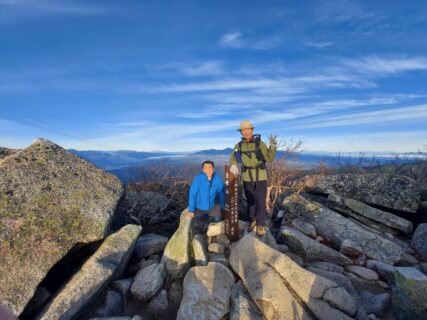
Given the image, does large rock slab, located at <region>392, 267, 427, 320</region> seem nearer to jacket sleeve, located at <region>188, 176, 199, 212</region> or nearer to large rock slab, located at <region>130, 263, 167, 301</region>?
large rock slab, located at <region>130, 263, 167, 301</region>

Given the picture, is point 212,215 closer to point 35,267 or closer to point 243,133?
point 243,133

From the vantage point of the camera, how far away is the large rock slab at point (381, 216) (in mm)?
13211

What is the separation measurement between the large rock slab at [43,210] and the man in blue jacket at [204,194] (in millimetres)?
2485

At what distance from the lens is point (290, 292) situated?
25.3 ft

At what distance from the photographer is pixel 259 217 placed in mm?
10820

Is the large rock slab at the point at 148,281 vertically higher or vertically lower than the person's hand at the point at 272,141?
lower

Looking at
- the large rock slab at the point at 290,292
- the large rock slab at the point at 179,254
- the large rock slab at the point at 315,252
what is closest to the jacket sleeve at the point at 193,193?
the large rock slab at the point at 179,254

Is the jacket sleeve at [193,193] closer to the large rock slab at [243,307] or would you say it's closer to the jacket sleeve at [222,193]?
the jacket sleeve at [222,193]

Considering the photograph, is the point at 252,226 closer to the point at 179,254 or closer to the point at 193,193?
the point at 193,193

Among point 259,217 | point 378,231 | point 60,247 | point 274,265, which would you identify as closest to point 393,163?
point 378,231

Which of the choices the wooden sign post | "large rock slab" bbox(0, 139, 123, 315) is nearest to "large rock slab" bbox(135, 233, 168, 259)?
"large rock slab" bbox(0, 139, 123, 315)

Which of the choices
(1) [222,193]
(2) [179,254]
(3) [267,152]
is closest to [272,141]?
(3) [267,152]

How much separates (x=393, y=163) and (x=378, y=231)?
19.0m

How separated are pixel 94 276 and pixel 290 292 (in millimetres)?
4849
